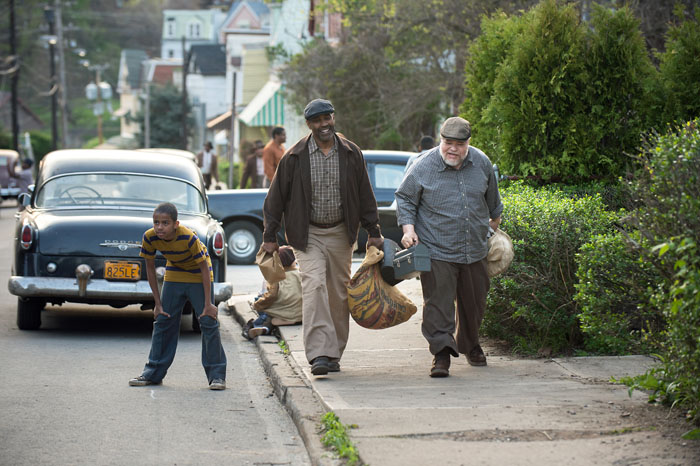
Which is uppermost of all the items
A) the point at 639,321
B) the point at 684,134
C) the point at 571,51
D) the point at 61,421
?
the point at 571,51

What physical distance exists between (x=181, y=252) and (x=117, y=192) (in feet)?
11.8

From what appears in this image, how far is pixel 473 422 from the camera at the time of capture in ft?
18.2

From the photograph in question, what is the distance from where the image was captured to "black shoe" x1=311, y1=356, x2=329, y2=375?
692 cm

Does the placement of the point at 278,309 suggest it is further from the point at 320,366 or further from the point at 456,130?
the point at 456,130

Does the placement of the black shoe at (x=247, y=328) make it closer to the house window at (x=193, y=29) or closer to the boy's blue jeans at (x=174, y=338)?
the boy's blue jeans at (x=174, y=338)

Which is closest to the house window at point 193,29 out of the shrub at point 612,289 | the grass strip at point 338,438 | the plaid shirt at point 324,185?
the plaid shirt at point 324,185

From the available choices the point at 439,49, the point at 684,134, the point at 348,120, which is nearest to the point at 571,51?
the point at 684,134

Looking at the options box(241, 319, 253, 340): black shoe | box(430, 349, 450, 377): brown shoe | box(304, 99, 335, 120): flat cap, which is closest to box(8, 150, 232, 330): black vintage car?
box(241, 319, 253, 340): black shoe

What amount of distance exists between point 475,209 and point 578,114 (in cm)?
249

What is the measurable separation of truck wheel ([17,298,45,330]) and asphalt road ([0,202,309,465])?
114mm

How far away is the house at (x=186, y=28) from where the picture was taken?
104 metres

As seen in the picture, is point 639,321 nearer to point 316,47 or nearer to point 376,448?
point 376,448

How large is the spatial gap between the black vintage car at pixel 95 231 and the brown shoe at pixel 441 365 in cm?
317

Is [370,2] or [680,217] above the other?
[370,2]
